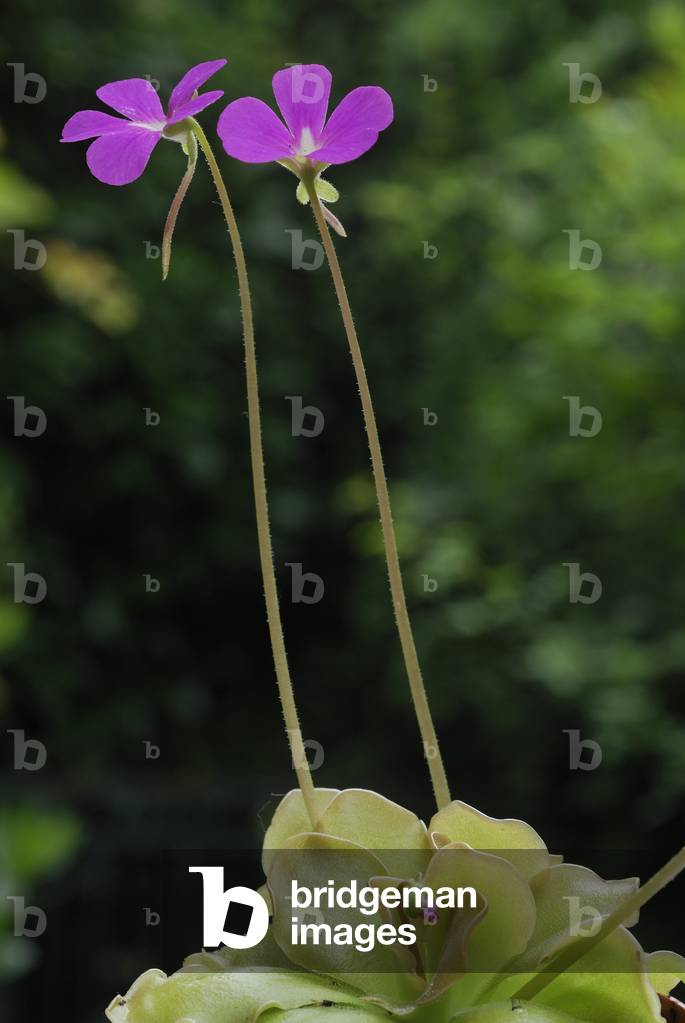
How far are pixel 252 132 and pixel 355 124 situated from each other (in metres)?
0.04

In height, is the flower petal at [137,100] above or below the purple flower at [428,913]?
above

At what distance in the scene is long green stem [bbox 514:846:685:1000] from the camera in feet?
1.32

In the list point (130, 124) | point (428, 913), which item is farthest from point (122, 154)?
point (428, 913)

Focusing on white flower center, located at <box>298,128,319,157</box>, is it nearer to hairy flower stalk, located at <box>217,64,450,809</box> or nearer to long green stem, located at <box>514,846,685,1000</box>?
hairy flower stalk, located at <box>217,64,450,809</box>

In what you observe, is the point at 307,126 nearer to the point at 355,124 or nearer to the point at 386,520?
the point at 355,124

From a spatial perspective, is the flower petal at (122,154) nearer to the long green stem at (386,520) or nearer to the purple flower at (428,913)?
the long green stem at (386,520)

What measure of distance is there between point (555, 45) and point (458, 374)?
69 cm

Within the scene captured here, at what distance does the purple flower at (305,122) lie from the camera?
434 mm

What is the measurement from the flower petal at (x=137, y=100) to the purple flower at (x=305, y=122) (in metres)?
0.04

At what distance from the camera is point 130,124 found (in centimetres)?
47

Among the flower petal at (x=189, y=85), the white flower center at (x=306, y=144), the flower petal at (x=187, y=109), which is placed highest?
the flower petal at (x=189, y=85)

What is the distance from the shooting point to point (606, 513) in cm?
191

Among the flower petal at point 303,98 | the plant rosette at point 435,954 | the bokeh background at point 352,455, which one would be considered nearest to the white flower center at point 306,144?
the flower petal at point 303,98

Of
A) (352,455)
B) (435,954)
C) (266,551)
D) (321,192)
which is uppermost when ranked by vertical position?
(352,455)
